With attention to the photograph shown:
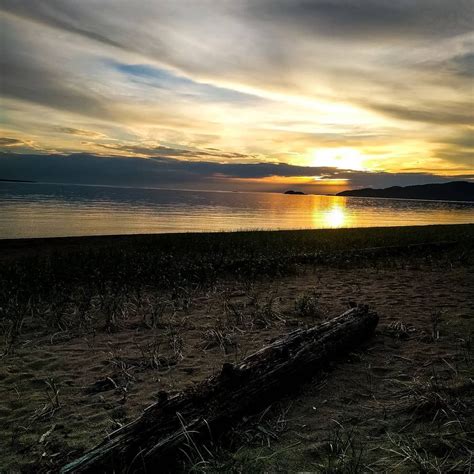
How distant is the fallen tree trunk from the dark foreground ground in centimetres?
17

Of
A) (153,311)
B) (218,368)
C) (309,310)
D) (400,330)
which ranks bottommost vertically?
(153,311)

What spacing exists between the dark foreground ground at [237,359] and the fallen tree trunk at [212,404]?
172 mm

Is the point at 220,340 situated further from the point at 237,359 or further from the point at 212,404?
the point at 212,404

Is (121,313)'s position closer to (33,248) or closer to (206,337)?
(206,337)

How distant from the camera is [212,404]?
367 centimetres

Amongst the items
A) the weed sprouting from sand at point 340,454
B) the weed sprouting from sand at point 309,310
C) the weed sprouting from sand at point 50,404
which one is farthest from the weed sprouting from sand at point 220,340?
the weed sprouting from sand at point 340,454

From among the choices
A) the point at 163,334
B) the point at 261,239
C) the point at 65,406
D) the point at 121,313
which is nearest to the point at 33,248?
the point at 261,239

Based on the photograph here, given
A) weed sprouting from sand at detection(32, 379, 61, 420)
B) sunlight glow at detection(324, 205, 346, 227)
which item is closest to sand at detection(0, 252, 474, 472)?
weed sprouting from sand at detection(32, 379, 61, 420)

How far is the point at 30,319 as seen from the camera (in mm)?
7789

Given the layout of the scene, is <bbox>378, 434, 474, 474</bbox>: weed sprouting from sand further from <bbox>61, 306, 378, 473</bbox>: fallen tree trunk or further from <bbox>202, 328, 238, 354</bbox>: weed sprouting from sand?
<bbox>202, 328, 238, 354</bbox>: weed sprouting from sand

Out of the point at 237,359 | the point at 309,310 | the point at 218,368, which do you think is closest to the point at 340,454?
the point at 218,368

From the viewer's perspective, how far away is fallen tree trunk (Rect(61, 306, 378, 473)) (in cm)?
305

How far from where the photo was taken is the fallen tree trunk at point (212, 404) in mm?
3049

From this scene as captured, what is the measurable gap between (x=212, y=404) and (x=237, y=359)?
190cm
